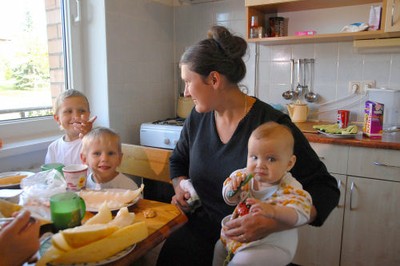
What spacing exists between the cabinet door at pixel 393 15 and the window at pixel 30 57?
1.97 meters

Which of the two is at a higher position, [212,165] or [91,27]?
[91,27]

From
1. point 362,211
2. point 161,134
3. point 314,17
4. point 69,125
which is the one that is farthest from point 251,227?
point 314,17

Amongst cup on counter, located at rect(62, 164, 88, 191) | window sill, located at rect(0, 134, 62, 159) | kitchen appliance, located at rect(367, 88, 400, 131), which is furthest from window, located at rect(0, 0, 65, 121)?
kitchen appliance, located at rect(367, 88, 400, 131)

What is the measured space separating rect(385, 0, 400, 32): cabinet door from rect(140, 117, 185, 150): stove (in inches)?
54.9

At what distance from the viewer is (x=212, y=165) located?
1292 mm

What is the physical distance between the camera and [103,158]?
4.32 ft

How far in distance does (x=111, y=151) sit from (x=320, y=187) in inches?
31.5

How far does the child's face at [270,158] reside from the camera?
3.30 ft

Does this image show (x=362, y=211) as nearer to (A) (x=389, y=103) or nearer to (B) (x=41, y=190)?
(A) (x=389, y=103)

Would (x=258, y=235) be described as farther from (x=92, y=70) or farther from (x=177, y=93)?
(x=177, y=93)

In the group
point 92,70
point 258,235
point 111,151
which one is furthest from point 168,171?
point 92,70

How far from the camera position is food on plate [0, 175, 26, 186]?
1228 mm

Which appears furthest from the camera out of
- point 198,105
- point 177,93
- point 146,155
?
point 177,93

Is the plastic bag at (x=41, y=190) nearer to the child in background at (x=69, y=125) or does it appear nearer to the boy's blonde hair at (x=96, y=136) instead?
the boy's blonde hair at (x=96, y=136)
